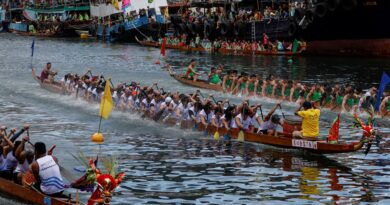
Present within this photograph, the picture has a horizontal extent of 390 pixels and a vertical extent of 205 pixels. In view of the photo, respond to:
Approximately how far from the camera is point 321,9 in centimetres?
6272

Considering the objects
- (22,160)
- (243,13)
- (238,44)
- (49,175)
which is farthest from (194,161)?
(243,13)

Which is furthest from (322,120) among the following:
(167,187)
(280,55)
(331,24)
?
(280,55)

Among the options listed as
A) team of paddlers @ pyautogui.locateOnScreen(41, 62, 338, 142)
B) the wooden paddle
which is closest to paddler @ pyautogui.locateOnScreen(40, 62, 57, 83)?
team of paddlers @ pyautogui.locateOnScreen(41, 62, 338, 142)

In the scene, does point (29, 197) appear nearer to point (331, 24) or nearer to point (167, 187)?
point (167, 187)

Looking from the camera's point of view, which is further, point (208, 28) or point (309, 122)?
point (208, 28)

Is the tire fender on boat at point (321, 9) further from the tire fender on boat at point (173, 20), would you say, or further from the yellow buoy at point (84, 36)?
the yellow buoy at point (84, 36)

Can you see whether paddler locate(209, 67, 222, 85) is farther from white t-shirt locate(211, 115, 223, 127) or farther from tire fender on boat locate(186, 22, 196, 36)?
tire fender on boat locate(186, 22, 196, 36)

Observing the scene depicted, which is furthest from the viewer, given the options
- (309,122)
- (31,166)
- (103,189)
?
(309,122)

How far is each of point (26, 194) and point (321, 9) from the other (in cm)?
4468

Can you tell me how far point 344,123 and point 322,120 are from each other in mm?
1138

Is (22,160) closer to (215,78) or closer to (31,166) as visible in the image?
(31,166)

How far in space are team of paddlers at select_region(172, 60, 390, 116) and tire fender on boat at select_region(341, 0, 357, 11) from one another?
16736 mm

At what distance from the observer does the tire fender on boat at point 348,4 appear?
6078cm

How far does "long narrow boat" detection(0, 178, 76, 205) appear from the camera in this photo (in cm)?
1984
